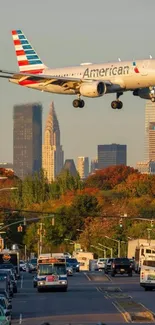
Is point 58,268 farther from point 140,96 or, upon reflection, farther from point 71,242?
point 71,242

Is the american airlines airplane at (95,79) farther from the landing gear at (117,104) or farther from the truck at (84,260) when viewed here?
A: the truck at (84,260)

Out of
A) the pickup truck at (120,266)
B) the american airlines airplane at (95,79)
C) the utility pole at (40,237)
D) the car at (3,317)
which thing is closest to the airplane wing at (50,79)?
the american airlines airplane at (95,79)

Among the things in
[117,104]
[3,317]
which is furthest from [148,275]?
[3,317]

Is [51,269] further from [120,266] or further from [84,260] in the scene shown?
[84,260]

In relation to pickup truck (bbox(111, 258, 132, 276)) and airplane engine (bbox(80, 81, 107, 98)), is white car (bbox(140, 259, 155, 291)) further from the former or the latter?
pickup truck (bbox(111, 258, 132, 276))

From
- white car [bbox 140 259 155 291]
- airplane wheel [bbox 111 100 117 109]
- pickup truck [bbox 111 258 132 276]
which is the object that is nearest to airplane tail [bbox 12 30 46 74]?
airplane wheel [bbox 111 100 117 109]
